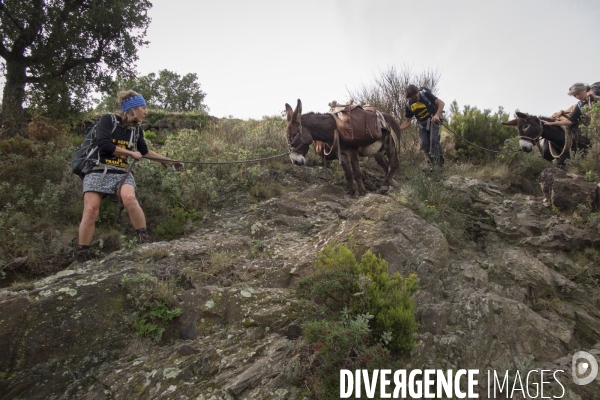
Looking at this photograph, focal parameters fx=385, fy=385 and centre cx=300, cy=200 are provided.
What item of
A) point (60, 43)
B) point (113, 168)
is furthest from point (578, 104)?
point (60, 43)

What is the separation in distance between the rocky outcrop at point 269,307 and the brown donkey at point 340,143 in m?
1.18

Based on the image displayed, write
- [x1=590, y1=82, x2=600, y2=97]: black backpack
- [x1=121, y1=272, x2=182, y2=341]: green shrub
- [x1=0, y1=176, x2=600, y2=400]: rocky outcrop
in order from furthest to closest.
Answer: [x1=590, y1=82, x2=600, y2=97]: black backpack, [x1=121, y1=272, x2=182, y2=341]: green shrub, [x1=0, y1=176, x2=600, y2=400]: rocky outcrop

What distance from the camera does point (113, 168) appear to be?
4.91 metres

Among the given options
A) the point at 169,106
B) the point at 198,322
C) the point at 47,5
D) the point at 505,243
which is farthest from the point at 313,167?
the point at 169,106

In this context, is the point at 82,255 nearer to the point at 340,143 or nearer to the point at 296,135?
the point at 296,135

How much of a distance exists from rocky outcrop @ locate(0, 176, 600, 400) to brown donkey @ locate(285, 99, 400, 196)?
Result: 1.18m

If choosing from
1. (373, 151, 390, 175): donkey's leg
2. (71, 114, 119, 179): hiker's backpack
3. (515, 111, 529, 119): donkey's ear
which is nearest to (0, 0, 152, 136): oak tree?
(71, 114, 119, 179): hiker's backpack

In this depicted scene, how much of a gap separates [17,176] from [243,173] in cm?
395

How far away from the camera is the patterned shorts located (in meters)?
4.72

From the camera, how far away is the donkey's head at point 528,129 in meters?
8.11

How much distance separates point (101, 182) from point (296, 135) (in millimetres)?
3252

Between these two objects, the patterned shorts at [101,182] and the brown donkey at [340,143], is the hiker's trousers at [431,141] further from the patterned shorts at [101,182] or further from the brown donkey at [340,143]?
the patterned shorts at [101,182]

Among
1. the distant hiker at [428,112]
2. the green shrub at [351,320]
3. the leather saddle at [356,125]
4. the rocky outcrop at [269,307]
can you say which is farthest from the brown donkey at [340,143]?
the green shrub at [351,320]

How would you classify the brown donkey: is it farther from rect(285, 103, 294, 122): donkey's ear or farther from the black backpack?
the black backpack
